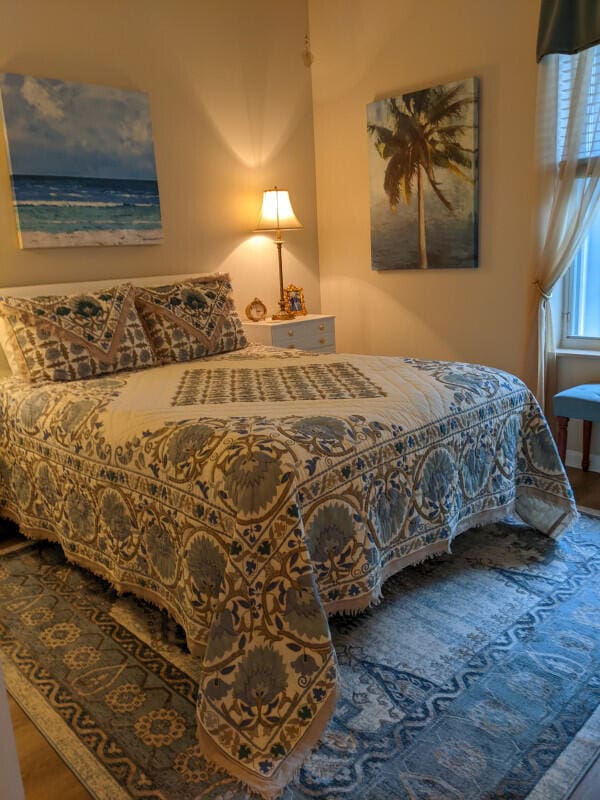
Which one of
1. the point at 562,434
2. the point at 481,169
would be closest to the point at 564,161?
the point at 481,169

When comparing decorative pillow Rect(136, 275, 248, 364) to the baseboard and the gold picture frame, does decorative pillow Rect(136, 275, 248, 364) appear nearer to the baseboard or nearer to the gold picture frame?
the gold picture frame

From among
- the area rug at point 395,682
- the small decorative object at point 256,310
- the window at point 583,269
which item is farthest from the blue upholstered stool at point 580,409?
the small decorative object at point 256,310

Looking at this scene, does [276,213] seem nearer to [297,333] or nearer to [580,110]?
[297,333]

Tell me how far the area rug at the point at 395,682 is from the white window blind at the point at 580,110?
77.2 inches

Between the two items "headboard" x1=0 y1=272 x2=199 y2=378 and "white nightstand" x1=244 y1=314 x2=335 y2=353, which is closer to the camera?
"headboard" x1=0 y1=272 x2=199 y2=378

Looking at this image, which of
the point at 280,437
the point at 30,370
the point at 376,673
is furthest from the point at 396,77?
the point at 376,673

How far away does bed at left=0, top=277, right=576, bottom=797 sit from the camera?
1.64 meters

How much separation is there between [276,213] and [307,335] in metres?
0.81

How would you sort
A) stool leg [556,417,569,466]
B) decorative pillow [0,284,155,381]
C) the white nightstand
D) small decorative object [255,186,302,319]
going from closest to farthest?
decorative pillow [0,284,155,381]
stool leg [556,417,569,466]
the white nightstand
small decorative object [255,186,302,319]

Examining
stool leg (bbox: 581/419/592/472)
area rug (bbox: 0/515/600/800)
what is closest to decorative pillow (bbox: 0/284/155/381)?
area rug (bbox: 0/515/600/800)

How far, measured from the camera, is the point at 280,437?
6.15ft

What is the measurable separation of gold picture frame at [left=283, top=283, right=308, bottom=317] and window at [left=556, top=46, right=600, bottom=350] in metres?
1.70

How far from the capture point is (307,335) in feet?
13.9

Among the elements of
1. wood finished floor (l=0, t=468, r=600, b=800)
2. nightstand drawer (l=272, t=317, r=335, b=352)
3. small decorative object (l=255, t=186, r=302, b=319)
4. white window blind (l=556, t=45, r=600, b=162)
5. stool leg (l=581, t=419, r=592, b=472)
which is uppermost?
white window blind (l=556, t=45, r=600, b=162)
